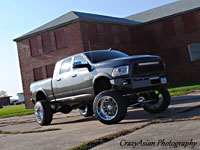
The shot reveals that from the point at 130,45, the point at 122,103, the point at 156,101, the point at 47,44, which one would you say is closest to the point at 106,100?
the point at 122,103

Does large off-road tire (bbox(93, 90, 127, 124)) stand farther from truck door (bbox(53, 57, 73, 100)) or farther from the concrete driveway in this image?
truck door (bbox(53, 57, 73, 100))

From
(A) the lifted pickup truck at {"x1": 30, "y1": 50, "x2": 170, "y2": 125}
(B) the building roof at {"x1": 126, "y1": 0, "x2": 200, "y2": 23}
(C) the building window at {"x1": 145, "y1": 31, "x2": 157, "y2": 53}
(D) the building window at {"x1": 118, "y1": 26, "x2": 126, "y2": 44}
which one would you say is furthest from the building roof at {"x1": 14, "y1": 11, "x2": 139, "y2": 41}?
(A) the lifted pickup truck at {"x1": 30, "y1": 50, "x2": 170, "y2": 125}

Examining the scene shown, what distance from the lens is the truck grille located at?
625 cm

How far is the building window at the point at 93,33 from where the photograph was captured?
25.8 meters

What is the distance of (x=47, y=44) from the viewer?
90.6 ft

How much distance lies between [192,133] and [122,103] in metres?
2.32

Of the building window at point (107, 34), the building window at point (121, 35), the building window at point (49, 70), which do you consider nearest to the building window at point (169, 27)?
the building window at point (121, 35)

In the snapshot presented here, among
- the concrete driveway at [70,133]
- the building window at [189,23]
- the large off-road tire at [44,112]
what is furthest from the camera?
the building window at [189,23]

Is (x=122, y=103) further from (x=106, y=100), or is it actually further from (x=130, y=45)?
(x=130, y=45)

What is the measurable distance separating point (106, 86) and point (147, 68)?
1.06 meters

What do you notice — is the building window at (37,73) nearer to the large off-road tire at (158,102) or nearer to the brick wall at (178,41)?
the brick wall at (178,41)

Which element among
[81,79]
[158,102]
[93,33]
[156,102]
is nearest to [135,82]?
[156,102]

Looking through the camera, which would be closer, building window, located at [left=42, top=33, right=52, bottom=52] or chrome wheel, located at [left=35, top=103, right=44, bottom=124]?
chrome wheel, located at [left=35, top=103, right=44, bottom=124]

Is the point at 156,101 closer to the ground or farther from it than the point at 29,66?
closer to the ground
